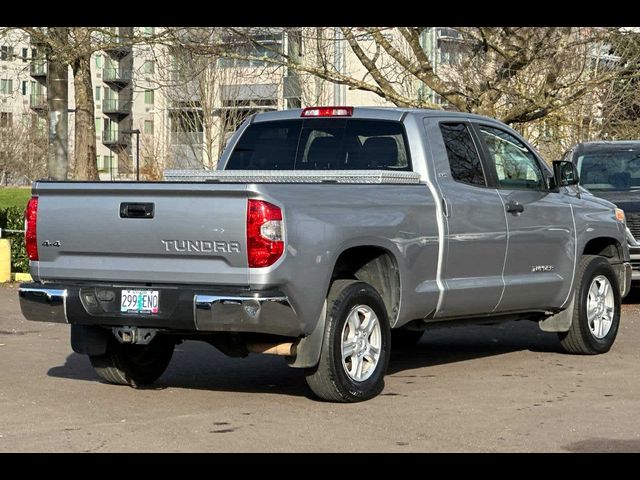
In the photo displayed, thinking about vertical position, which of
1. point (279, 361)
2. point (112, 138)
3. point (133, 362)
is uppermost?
point (112, 138)

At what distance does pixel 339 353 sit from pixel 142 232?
59.2 inches

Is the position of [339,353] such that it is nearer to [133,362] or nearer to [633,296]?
[133,362]

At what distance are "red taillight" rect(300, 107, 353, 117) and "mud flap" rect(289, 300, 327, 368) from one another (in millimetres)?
2234

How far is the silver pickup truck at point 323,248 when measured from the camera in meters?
8.53

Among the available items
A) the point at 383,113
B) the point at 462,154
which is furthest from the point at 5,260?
the point at 462,154

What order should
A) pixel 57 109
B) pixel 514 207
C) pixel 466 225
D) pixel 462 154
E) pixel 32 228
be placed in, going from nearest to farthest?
1. pixel 32 228
2. pixel 466 225
3. pixel 462 154
4. pixel 514 207
5. pixel 57 109

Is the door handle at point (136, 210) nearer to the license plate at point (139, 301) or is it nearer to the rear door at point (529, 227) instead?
the license plate at point (139, 301)

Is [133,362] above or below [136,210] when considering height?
below

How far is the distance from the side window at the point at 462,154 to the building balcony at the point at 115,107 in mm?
73198

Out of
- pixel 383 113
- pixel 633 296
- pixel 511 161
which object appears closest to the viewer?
pixel 383 113

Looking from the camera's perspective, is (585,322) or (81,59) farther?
(81,59)

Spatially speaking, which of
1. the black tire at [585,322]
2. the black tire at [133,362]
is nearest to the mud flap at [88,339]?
the black tire at [133,362]

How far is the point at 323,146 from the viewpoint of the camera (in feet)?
34.7
